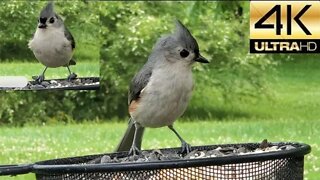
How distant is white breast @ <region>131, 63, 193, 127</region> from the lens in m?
1.81

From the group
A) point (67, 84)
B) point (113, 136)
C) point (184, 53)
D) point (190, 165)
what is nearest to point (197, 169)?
point (190, 165)

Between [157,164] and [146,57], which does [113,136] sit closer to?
[146,57]

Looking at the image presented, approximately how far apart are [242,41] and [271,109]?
46cm

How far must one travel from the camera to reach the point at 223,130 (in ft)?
17.1

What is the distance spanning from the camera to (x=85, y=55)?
254 centimetres

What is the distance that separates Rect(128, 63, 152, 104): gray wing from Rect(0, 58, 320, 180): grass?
2599 mm

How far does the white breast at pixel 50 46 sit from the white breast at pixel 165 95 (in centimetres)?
42

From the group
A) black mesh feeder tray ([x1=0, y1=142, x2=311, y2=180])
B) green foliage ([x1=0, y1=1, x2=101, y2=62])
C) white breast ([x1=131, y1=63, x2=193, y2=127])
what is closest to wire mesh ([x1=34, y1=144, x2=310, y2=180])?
black mesh feeder tray ([x1=0, y1=142, x2=311, y2=180])

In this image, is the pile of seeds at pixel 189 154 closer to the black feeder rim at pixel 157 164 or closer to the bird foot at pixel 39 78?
the black feeder rim at pixel 157 164

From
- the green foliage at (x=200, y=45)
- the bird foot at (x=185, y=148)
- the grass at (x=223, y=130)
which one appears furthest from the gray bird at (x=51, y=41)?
the green foliage at (x=200, y=45)

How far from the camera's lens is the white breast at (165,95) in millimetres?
1807

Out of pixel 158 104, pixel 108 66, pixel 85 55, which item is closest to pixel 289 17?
pixel 108 66

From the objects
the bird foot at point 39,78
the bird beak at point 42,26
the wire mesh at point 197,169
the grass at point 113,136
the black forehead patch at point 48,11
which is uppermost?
the black forehead patch at point 48,11

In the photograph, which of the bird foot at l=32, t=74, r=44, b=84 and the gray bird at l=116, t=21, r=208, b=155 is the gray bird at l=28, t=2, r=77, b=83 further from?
the gray bird at l=116, t=21, r=208, b=155
